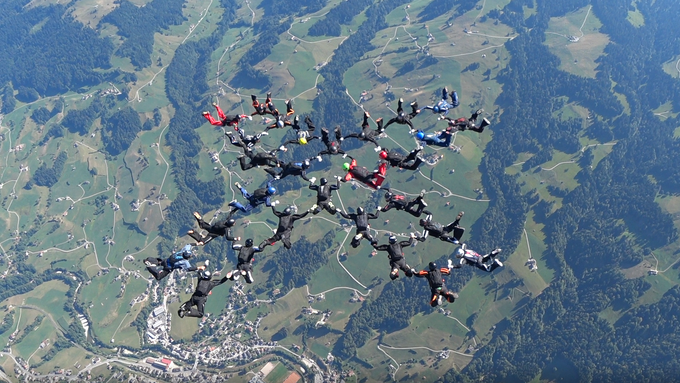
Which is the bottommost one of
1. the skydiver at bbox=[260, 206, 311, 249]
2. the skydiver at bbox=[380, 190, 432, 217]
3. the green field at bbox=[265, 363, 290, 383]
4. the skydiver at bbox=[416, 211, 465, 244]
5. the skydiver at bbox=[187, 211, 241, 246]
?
the green field at bbox=[265, 363, 290, 383]

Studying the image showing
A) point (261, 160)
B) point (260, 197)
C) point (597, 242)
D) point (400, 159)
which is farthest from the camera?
point (597, 242)

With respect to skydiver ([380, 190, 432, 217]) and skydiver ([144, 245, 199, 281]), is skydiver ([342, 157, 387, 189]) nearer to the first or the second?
skydiver ([380, 190, 432, 217])

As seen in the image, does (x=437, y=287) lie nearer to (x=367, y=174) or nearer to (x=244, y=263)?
(x=367, y=174)

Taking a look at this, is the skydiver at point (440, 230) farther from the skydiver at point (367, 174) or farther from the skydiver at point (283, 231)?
the skydiver at point (283, 231)

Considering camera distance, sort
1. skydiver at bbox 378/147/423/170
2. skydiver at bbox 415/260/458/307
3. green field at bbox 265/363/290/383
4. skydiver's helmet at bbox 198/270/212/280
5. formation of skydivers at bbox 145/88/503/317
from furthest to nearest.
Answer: green field at bbox 265/363/290/383 < skydiver at bbox 378/147/423/170 < skydiver's helmet at bbox 198/270/212/280 < formation of skydivers at bbox 145/88/503/317 < skydiver at bbox 415/260/458/307

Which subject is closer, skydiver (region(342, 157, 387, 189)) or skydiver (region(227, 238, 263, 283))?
skydiver (region(227, 238, 263, 283))

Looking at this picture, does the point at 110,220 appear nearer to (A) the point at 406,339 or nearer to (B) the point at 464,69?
(A) the point at 406,339

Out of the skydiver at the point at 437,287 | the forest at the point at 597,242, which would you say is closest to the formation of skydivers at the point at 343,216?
the skydiver at the point at 437,287

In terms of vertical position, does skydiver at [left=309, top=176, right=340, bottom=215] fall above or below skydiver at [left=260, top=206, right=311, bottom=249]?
above

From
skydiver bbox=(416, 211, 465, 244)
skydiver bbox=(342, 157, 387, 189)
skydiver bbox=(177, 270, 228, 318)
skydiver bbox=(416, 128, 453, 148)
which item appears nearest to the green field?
skydiver bbox=(177, 270, 228, 318)

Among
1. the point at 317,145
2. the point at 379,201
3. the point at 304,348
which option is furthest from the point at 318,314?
the point at 317,145

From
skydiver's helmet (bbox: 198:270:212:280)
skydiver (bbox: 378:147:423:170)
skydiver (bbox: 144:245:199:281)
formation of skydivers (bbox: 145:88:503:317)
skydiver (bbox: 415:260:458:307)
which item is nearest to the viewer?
skydiver (bbox: 415:260:458:307)

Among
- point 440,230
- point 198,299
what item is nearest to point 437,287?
point 440,230
